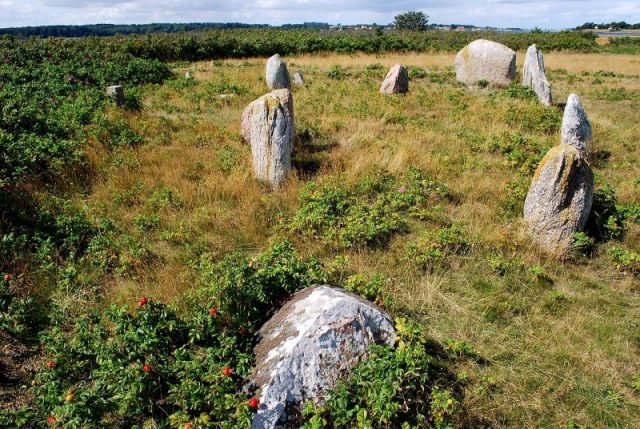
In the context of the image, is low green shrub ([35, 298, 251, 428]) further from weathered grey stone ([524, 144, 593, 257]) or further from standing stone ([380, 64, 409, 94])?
standing stone ([380, 64, 409, 94])

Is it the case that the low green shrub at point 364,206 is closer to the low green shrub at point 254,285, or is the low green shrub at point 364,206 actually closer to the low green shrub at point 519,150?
the low green shrub at point 254,285

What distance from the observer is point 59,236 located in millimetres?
5844

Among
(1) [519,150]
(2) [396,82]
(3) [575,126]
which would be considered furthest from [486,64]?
(1) [519,150]

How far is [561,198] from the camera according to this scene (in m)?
5.94

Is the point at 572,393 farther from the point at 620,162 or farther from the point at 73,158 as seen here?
the point at 73,158

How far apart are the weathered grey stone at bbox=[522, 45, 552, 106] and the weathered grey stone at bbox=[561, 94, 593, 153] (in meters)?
5.03

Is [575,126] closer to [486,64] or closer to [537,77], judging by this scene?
[537,77]

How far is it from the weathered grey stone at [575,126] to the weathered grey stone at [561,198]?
11.1ft

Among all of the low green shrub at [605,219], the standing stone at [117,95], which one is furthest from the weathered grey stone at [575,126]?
the standing stone at [117,95]

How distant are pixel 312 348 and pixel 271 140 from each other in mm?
4948

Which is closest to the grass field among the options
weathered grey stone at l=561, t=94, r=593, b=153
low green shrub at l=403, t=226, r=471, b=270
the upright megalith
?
low green shrub at l=403, t=226, r=471, b=270

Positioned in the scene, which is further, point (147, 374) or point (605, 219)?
point (605, 219)

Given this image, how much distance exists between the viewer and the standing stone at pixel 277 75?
1611 cm

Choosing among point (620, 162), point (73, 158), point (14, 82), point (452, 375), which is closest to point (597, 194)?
point (620, 162)
